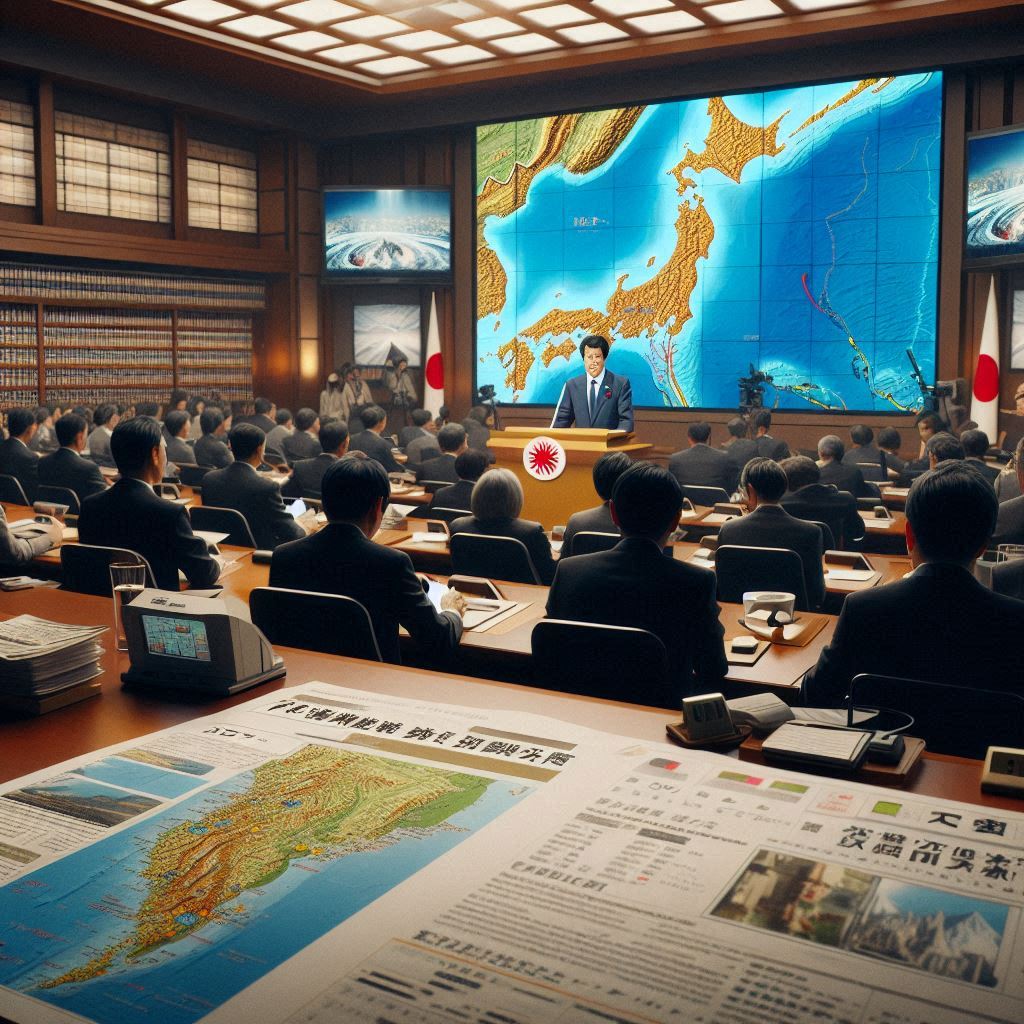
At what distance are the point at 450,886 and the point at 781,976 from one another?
0.40 meters

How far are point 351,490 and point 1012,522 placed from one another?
2745mm

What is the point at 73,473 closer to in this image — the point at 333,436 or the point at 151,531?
the point at 333,436

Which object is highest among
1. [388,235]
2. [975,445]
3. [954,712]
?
[388,235]

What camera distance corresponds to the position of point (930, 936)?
1.19 metres

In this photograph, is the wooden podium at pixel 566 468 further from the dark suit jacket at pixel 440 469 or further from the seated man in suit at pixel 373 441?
the seated man in suit at pixel 373 441

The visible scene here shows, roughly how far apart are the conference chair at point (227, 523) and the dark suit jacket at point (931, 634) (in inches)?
141

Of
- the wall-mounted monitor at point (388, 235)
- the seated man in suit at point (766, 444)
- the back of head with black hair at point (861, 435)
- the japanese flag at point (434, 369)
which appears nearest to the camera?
the back of head with black hair at point (861, 435)

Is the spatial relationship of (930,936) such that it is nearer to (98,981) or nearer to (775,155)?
(98,981)

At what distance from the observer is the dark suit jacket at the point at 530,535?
448 centimetres

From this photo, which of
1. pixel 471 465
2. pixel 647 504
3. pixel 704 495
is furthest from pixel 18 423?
pixel 647 504

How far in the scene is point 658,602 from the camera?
2.74 metres

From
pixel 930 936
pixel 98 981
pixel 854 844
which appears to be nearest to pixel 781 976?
pixel 930 936

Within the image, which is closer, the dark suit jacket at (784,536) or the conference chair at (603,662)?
the conference chair at (603,662)

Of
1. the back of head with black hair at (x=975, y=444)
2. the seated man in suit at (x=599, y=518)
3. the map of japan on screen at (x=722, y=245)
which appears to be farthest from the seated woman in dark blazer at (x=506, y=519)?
the map of japan on screen at (x=722, y=245)
